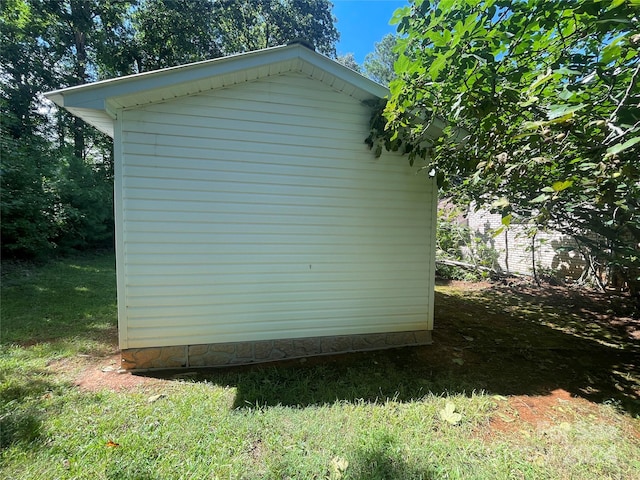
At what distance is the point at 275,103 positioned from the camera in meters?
3.54

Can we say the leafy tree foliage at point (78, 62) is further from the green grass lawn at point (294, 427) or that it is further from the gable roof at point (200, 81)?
the green grass lawn at point (294, 427)

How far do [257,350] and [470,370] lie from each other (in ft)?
8.50

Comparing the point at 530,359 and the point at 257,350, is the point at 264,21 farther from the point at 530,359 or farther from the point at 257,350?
the point at 530,359

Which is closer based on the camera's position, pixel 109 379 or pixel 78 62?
pixel 109 379

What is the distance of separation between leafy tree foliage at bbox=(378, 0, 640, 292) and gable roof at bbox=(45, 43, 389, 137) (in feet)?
2.86

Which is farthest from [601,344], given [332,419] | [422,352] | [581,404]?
[332,419]

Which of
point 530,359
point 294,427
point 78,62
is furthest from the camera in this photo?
point 78,62

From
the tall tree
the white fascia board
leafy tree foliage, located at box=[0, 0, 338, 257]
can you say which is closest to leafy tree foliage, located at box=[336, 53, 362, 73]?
leafy tree foliage, located at box=[0, 0, 338, 257]

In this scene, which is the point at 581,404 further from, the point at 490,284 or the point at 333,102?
the point at 490,284

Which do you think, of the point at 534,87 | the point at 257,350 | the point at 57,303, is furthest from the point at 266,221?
the point at 57,303

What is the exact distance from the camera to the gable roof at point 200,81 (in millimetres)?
2814

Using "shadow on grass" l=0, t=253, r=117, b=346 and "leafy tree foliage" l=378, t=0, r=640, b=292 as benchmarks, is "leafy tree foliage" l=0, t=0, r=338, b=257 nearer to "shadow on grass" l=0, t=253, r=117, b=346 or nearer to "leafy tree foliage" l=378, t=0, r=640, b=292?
"shadow on grass" l=0, t=253, r=117, b=346

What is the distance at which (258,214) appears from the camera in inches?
139

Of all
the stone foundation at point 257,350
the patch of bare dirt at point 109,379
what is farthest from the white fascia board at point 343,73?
the patch of bare dirt at point 109,379
